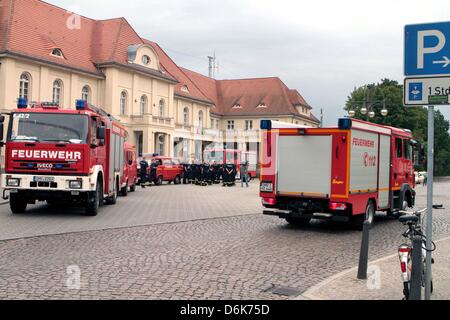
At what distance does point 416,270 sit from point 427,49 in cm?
235

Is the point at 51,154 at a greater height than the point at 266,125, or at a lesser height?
lesser

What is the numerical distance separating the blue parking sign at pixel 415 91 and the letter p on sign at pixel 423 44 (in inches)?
7.6

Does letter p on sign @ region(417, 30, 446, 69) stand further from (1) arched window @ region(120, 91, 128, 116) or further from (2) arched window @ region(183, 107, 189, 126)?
(2) arched window @ region(183, 107, 189, 126)

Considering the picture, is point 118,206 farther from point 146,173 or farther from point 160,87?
point 160,87

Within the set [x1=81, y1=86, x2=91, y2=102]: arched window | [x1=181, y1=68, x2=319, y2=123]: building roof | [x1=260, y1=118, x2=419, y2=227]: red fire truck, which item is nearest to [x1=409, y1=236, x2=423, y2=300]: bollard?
[x1=260, y1=118, x2=419, y2=227]: red fire truck

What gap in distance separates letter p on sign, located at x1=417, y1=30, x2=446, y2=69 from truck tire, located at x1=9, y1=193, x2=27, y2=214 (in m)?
12.3

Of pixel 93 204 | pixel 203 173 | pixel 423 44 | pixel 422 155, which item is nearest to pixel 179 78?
pixel 203 173

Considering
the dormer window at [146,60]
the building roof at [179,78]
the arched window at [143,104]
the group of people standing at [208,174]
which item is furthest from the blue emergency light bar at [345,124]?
the building roof at [179,78]

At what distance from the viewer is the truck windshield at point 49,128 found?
14531 mm

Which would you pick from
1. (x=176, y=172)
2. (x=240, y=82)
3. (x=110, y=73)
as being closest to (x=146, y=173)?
(x=176, y=172)

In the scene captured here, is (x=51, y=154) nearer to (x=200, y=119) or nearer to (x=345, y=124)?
(x=345, y=124)

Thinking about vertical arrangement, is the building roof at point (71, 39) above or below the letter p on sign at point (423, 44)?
above

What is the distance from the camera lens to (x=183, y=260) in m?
8.92

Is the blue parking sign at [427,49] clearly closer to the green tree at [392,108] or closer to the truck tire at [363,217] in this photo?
the truck tire at [363,217]
